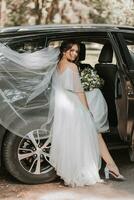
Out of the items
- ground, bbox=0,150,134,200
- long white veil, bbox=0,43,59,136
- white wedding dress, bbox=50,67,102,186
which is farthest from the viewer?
white wedding dress, bbox=50,67,102,186

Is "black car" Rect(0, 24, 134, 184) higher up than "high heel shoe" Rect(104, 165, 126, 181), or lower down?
higher up

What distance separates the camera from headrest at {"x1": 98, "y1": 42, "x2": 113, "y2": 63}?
6.41 meters

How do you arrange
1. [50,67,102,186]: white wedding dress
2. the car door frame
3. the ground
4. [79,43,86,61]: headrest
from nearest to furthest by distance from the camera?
the ground, [50,67,102,186]: white wedding dress, the car door frame, [79,43,86,61]: headrest

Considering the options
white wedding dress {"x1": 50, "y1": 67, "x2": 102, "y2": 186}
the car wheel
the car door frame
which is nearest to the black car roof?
the car door frame

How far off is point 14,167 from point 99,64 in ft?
5.72

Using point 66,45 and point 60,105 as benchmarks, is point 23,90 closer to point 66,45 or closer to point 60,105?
point 60,105

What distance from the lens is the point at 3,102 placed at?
5.68 meters

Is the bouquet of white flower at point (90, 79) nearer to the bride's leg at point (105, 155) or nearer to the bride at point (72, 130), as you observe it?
the bride at point (72, 130)

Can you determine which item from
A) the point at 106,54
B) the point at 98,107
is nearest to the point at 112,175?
the point at 98,107

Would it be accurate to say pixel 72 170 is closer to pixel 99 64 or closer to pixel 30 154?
pixel 30 154

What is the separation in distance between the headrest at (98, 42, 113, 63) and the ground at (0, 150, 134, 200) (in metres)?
1.46

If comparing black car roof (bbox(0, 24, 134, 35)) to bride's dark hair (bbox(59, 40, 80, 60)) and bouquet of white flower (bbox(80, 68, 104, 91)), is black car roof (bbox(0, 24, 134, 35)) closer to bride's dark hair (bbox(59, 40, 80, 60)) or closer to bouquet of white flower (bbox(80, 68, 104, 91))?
bride's dark hair (bbox(59, 40, 80, 60))

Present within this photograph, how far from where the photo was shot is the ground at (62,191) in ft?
18.2

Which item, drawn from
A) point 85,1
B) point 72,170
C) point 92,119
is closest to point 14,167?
point 72,170
